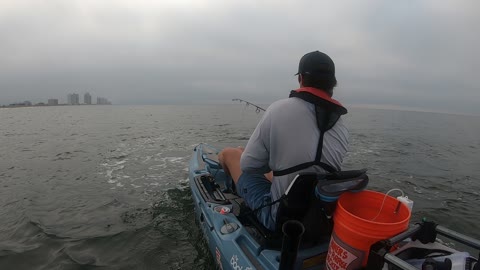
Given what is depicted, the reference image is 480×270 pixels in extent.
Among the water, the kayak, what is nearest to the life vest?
the kayak

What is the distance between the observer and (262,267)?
131 inches

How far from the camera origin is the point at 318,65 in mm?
2951

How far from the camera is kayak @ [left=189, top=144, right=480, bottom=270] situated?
2.24 meters

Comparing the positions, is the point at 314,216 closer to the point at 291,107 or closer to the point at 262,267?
the point at 262,267

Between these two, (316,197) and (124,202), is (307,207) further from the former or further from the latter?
(124,202)

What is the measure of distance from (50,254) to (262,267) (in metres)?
4.55

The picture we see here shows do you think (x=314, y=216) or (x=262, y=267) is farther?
(x=262, y=267)

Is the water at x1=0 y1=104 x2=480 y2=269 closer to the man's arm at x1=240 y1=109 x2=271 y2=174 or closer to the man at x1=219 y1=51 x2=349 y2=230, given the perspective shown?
the man's arm at x1=240 y1=109 x2=271 y2=174

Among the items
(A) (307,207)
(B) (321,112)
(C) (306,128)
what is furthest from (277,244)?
(B) (321,112)

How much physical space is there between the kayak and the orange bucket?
0.08m

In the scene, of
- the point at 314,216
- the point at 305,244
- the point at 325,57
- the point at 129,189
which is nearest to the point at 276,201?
the point at 314,216

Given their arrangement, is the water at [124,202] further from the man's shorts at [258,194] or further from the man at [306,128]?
the man at [306,128]

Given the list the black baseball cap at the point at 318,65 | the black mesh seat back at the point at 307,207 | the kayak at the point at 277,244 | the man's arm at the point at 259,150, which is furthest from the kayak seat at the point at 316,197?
the black baseball cap at the point at 318,65

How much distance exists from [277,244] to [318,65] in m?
2.21
